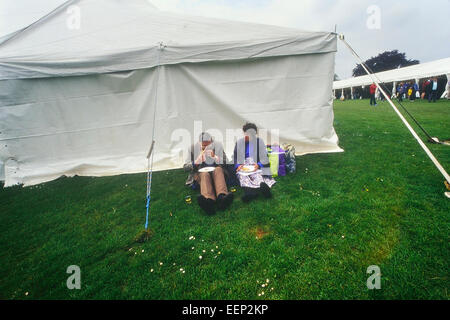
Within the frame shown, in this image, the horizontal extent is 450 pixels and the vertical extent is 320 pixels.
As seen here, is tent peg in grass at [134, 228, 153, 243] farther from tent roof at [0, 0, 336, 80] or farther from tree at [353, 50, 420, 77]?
tree at [353, 50, 420, 77]

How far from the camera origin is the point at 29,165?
4.63 m

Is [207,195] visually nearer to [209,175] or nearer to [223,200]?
[223,200]

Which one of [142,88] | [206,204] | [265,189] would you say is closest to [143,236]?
[206,204]

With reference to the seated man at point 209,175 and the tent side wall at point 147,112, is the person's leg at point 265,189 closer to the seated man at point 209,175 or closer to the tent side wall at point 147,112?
the seated man at point 209,175

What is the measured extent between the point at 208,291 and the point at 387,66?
55.5 metres

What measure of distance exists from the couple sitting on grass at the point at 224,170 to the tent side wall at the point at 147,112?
3.63 feet

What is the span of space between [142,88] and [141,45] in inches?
33.7

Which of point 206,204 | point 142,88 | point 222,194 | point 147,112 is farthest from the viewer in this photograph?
point 147,112

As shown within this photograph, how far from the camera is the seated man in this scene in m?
2.93

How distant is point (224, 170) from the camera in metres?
3.58

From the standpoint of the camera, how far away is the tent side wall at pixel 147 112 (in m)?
4.42

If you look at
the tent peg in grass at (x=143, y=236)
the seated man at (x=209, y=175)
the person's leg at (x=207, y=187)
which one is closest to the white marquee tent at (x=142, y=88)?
the seated man at (x=209, y=175)

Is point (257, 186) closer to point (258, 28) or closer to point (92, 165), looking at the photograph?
point (258, 28)
